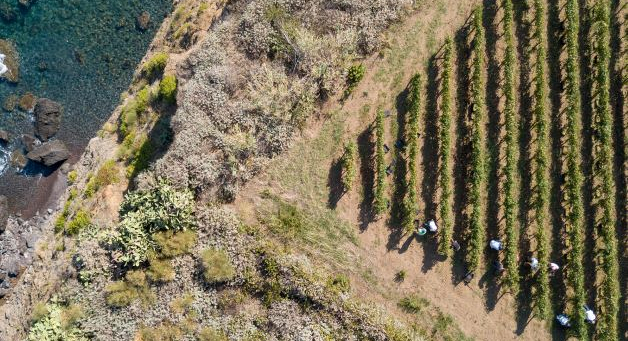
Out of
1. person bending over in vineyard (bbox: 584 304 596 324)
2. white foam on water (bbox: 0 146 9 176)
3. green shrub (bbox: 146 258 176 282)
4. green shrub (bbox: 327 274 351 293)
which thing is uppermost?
person bending over in vineyard (bbox: 584 304 596 324)

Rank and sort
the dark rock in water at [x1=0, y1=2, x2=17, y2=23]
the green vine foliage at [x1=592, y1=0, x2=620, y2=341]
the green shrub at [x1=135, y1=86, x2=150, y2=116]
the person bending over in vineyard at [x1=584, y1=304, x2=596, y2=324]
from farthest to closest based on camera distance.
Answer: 1. the dark rock in water at [x1=0, y1=2, x2=17, y2=23]
2. the green shrub at [x1=135, y1=86, x2=150, y2=116]
3. the green vine foliage at [x1=592, y1=0, x2=620, y2=341]
4. the person bending over in vineyard at [x1=584, y1=304, x2=596, y2=324]

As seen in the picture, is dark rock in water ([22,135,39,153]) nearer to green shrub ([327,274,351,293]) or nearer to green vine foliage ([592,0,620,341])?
green shrub ([327,274,351,293])

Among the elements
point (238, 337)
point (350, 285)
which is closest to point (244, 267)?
point (238, 337)

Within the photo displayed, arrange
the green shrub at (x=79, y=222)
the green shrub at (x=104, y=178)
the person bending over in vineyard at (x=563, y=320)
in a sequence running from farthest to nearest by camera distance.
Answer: the green shrub at (x=104, y=178) → the green shrub at (x=79, y=222) → the person bending over in vineyard at (x=563, y=320)

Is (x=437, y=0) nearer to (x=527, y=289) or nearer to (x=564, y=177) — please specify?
(x=564, y=177)

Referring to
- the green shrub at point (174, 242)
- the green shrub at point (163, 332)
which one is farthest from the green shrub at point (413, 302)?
the green shrub at point (163, 332)

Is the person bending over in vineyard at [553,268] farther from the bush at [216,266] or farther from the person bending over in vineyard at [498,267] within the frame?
the bush at [216,266]

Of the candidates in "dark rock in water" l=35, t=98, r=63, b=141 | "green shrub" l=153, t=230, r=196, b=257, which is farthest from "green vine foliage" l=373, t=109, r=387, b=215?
"dark rock in water" l=35, t=98, r=63, b=141
